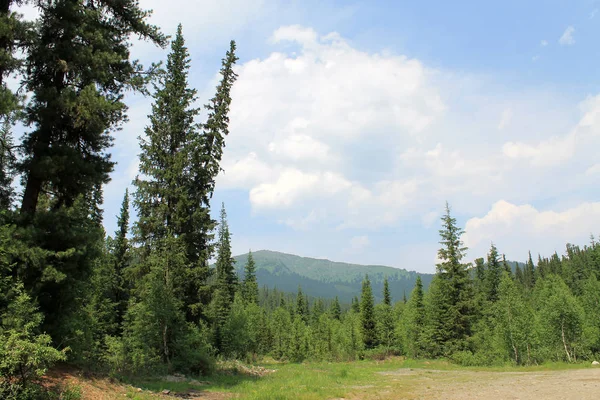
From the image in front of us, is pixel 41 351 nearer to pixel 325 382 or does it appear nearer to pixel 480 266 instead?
pixel 325 382

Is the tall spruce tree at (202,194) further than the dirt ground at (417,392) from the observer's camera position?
Yes

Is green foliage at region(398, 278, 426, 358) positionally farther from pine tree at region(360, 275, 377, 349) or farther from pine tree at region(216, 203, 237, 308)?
pine tree at region(216, 203, 237, 308)

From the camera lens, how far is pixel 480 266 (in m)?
76.7

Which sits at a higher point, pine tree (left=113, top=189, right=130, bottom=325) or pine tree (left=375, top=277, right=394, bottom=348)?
pine tree (left=113, top=189, right=130, bottom=325)

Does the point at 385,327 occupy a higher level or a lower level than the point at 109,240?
lower

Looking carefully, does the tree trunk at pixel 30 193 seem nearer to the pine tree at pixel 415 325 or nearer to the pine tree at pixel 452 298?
the pine tree at pixel 452 298

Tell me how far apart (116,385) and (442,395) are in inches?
463

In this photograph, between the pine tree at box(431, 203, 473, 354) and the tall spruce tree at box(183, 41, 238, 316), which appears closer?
the tall spruce tree at box(183, 41, 238, 316)

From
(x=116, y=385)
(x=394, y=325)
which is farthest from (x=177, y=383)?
(x=394, y=325)

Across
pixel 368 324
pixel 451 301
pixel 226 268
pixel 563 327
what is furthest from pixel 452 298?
→ pixel 226 268

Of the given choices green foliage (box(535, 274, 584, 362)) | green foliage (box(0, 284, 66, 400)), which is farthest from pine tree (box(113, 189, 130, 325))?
green foliage (box(535, 274, 584, 362))

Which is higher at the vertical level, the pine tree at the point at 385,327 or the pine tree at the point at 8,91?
the pine tree at the point at 8,91

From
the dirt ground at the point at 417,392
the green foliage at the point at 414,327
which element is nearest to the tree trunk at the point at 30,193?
the dirt ground at the point at 417,392

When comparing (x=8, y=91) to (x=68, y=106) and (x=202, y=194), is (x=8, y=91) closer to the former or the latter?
(x=68, y=106)
